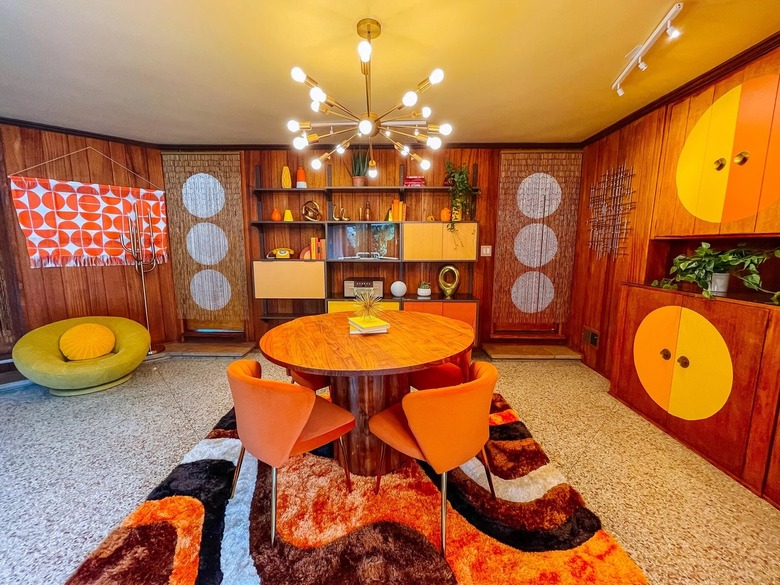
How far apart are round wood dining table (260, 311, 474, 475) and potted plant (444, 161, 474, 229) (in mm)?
2045

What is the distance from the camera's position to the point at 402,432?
1486 mm

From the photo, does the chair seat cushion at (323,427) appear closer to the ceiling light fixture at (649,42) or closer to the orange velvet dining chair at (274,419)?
the orange velvet dining chair at (274,419)

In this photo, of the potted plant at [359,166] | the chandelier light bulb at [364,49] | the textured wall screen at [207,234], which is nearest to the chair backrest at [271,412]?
the chandelier light bulb at [364,49]

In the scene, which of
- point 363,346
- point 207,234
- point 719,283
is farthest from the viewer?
point 207,234

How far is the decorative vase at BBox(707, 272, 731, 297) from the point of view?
2.04m

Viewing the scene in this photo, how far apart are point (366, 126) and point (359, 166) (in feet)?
7.02

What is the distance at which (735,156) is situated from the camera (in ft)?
6.51

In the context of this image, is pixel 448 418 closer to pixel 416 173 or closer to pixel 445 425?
pixel 445 425

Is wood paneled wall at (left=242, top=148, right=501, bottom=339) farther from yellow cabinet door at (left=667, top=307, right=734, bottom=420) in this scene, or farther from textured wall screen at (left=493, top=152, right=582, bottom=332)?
yellow cabinet door at (left=667, top=307, right=734, bottom=420)

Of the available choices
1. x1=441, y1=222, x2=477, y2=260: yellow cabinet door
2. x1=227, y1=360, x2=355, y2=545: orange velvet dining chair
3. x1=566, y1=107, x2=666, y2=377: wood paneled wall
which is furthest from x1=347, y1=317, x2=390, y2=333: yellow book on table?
x1=566, y1=107, x2=666, y2=377: wood paneled wall

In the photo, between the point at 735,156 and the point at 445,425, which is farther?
the point at 735,156

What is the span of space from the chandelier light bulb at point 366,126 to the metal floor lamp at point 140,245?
350 centimetres

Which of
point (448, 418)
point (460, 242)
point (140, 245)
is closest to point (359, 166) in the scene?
point (460, 242)

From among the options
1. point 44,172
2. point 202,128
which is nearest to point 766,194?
point 202,128
